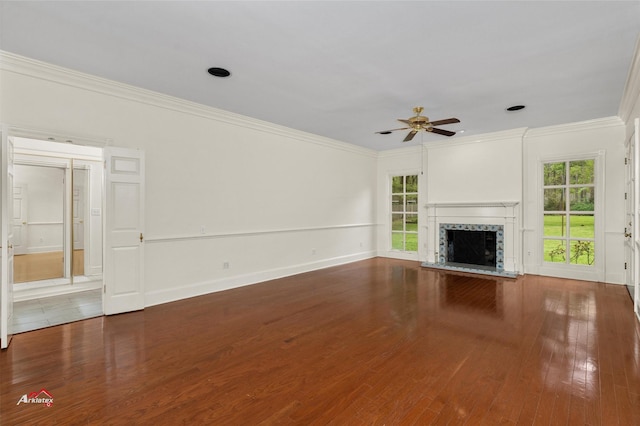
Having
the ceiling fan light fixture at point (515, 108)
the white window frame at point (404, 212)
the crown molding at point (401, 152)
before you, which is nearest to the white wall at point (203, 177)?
the crown molding at point (401, 152)

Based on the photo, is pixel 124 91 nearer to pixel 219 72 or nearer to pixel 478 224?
pixel 219 72

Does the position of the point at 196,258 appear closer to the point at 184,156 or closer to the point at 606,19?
the point at 184,156

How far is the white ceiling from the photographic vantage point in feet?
8.36

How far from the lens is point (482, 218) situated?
21.9 ft

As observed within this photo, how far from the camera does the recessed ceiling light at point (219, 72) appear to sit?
3.57 meters

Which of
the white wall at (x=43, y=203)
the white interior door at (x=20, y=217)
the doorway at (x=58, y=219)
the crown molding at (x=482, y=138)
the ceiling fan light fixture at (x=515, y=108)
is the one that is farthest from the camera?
the crown molding at (x=482, y=138)

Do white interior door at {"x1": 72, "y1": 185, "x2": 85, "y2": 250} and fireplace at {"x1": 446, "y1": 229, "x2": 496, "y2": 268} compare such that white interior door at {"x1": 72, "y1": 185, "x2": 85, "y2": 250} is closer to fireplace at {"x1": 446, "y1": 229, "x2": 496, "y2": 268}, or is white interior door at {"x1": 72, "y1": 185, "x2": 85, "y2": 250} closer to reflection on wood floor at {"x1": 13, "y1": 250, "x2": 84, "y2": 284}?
reflection on wood floor at {"x1": 13, "y1": 250, "x2": 84, "y2": 284}


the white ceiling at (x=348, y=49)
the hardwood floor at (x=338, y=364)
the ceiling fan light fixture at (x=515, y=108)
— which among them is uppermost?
the ceiling fan light fixture at (x=515, y=108)

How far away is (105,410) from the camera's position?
2.10 m

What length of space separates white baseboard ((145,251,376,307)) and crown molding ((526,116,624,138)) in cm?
473

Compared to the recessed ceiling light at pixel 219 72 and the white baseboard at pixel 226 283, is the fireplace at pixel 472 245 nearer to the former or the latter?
the white baseboard at pixel 226 283

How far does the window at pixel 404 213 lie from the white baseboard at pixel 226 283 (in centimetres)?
194

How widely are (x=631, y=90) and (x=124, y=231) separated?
21.8 ft

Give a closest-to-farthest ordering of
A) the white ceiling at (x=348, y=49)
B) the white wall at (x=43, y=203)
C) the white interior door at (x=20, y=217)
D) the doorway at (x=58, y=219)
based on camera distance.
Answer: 1. the white ceiling at (x=348, y=49)
2. the doorway at (x=58, y=219)
3. the white wall at (x=43, y=203)
4. the white interior door at (x=20, y=217)
